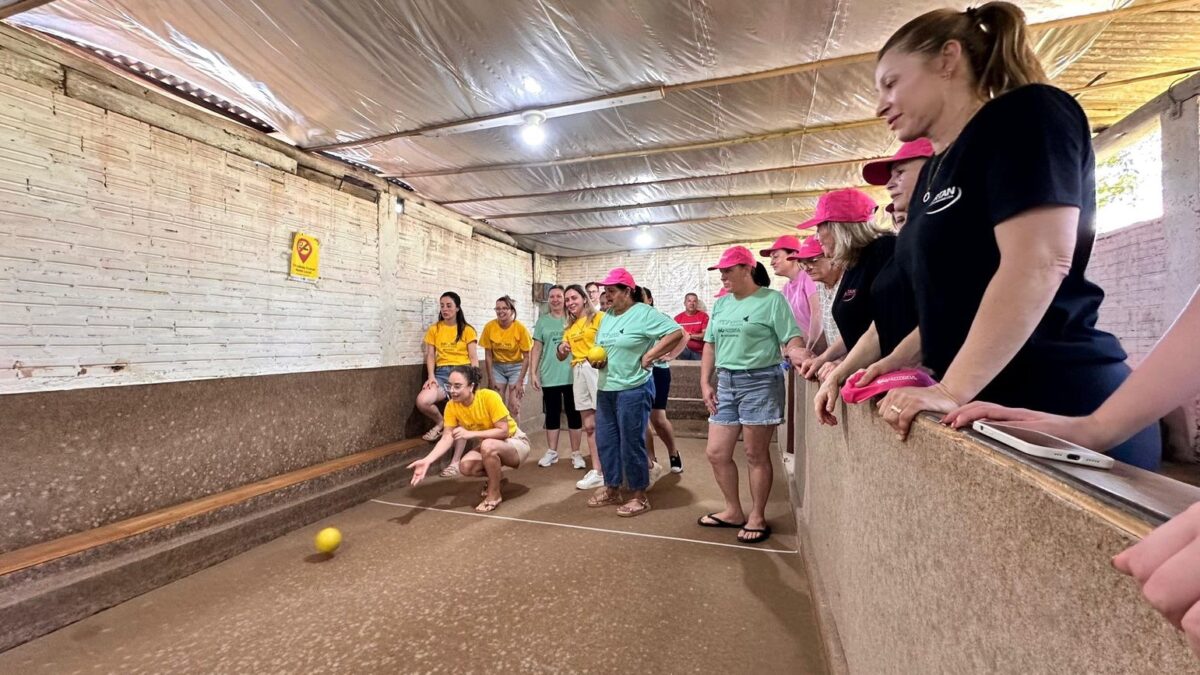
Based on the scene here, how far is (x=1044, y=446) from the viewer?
56cm

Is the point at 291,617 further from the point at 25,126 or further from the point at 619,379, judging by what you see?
the point at 25,126

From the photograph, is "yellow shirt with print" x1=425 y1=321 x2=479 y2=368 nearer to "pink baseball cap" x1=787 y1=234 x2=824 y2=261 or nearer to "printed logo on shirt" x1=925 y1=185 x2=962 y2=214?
"pink baseball cap" x1=787 y1=234 x2=824 y2=261

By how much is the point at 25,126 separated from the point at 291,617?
3.00 metres

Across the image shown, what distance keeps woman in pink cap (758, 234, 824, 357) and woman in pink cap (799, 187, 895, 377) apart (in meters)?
1.29

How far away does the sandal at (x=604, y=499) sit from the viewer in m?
3.93

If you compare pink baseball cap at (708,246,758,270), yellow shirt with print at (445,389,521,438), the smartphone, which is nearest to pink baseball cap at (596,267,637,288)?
pink baseball cap at (708,246,758,270)

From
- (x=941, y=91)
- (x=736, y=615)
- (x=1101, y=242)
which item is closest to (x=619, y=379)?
(x=736, y=615)

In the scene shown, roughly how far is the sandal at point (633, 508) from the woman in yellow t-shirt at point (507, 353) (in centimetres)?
243

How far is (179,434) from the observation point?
324cm

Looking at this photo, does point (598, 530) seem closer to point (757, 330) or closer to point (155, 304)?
point (757, 330)

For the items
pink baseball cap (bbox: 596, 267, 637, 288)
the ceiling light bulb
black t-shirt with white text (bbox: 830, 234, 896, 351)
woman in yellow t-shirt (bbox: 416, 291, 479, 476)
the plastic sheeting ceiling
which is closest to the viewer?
black t-shirt with white text (bbox: 830, 234, 896, 351)

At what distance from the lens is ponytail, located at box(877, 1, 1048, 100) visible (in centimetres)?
104

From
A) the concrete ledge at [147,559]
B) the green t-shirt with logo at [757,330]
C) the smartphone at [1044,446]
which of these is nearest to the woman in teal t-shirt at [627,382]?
the green t-shirt with logo at [757,330]

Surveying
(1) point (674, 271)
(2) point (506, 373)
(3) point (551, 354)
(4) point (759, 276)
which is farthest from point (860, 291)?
(1) point (674, 271)
